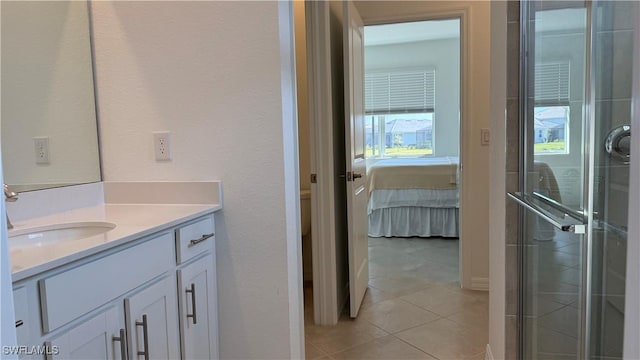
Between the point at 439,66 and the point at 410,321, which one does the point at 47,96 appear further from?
the point at 439,66

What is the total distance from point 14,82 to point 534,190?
1857mm

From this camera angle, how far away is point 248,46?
1.62 meters

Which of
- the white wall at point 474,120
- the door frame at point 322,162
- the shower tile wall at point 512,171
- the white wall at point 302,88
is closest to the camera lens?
the shower tile wall at point 512,171

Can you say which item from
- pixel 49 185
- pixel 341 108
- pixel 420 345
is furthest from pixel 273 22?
pixel 420 345

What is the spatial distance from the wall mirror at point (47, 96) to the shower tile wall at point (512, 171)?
1.64m

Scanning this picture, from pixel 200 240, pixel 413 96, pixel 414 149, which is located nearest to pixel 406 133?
pixel 414 149

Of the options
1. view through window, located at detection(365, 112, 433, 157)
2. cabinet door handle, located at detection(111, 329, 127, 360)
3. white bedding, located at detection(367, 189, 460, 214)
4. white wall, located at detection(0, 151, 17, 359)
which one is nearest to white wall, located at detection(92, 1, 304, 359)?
cabinet door handle, located at detection(111, 329, 127, 360)

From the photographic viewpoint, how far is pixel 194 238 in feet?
4.92

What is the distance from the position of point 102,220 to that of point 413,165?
3886 millimetres

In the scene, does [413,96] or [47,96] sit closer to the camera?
[47,96]

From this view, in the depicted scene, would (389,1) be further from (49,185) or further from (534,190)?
(49,185)

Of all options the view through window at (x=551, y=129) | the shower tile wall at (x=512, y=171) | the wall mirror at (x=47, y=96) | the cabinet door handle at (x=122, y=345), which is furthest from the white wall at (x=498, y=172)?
the wall mirror at (x=47, y=96)

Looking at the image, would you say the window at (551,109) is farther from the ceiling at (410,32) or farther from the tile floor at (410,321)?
the ceiling at (410,32)

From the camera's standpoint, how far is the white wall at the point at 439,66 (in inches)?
282
